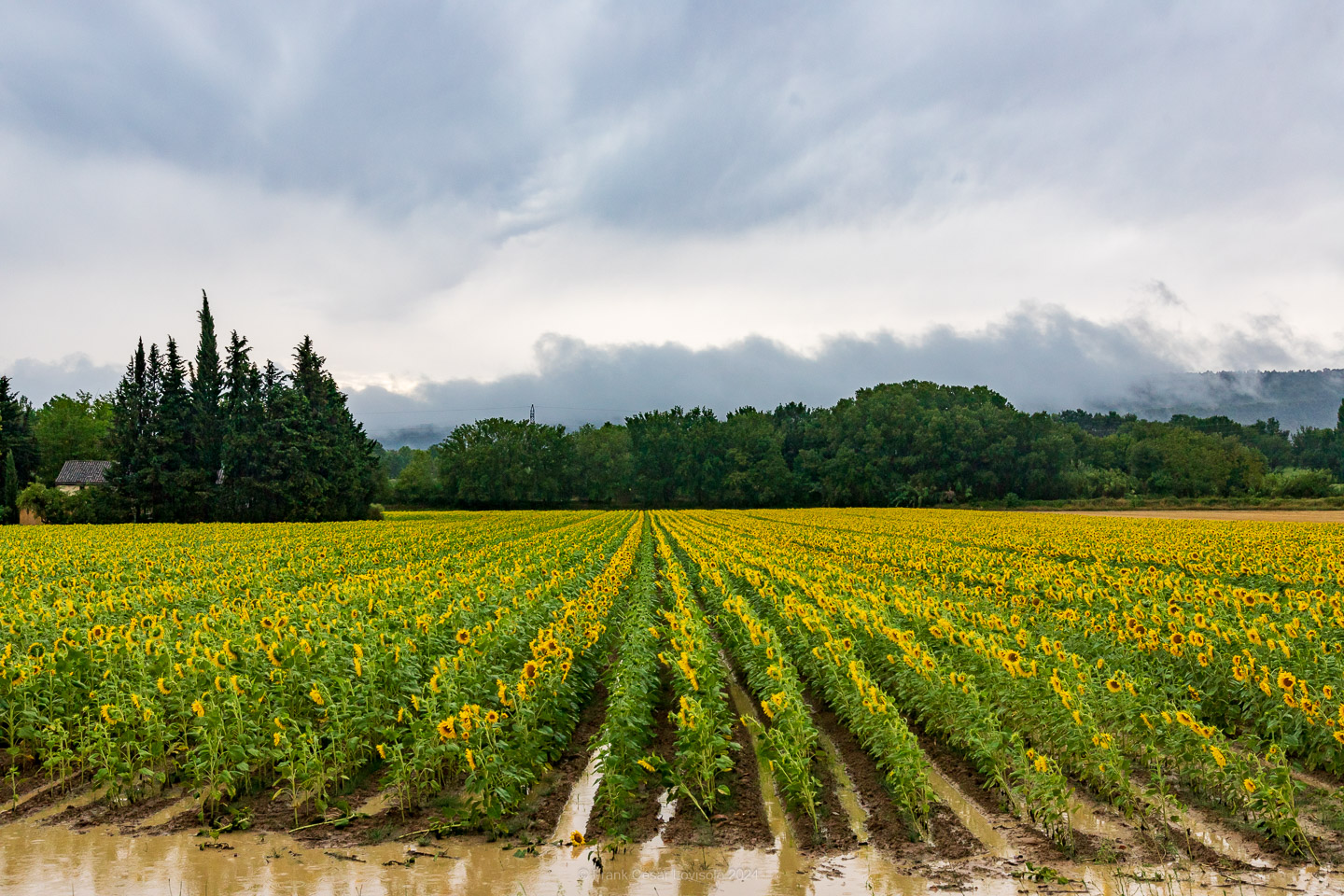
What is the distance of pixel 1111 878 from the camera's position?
4.69 meters

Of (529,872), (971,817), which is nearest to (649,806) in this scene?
(529,872)

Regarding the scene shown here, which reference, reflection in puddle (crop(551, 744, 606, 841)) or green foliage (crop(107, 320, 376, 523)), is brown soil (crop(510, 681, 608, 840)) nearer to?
reflection in puddle (crop(551, 744, 606, 841))

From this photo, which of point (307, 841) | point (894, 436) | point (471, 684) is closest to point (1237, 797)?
point (471, 684)

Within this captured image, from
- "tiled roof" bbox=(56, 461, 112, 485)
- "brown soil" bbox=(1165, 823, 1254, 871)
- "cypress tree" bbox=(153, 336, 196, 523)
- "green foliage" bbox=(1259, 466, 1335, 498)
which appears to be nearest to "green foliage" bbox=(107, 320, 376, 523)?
"cypress tree" bbox=(153, 336, 196, 523)

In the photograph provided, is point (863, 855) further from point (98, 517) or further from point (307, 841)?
point (98, 517)

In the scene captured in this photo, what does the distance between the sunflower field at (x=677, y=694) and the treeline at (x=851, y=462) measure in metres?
72.5

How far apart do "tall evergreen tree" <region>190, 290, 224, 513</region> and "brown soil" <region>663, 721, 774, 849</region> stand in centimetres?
5864

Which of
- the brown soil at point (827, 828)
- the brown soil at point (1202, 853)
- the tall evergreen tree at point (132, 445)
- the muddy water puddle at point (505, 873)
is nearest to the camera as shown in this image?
the muddy water puddle at point (505, 873)

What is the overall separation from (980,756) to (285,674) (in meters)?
5.67

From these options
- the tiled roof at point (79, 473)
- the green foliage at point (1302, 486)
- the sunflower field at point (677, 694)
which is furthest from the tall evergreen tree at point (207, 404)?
the green foliage at point (1302, 486)

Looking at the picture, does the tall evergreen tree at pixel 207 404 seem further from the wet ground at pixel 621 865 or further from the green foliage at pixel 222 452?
the wet ground at pixel 621 865

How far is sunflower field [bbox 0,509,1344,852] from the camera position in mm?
5746

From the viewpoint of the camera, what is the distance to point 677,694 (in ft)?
27.5

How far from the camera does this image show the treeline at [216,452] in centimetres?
5494
